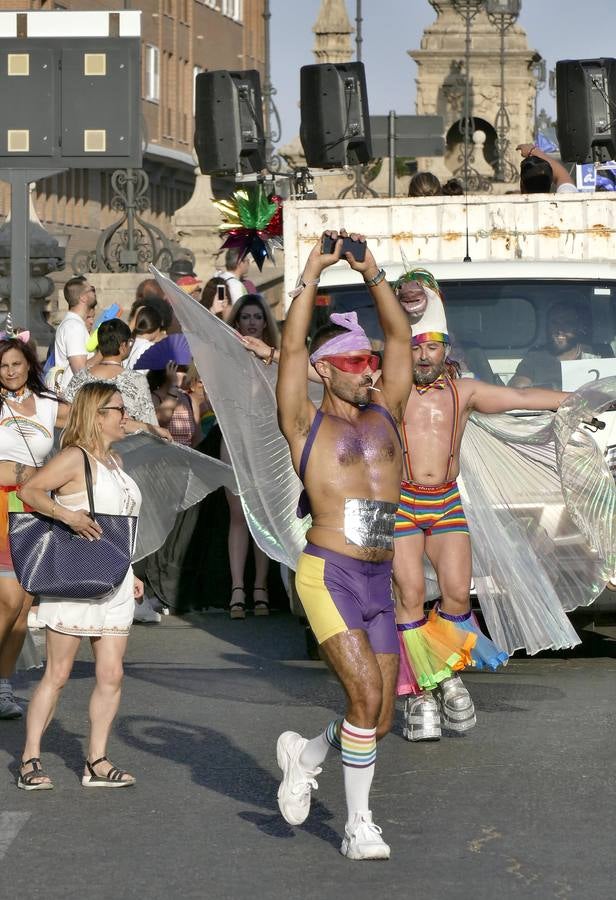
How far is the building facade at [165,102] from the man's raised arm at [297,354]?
174ft

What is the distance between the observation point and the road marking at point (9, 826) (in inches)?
270

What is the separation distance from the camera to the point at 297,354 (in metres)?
6.91

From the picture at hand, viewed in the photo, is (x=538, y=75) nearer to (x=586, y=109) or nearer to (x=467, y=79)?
(x=467, y=79)

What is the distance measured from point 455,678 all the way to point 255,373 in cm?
184

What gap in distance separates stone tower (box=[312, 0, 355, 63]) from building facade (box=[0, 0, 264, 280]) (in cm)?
588

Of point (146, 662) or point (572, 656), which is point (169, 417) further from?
point (572, 656)

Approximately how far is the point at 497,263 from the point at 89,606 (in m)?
4.75

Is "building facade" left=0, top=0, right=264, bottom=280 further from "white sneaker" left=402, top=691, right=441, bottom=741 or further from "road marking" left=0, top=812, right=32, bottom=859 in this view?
"road marking" left=0, top=812, right=32, bottom=859

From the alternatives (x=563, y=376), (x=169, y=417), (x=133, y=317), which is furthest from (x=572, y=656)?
(x=133, y=317)

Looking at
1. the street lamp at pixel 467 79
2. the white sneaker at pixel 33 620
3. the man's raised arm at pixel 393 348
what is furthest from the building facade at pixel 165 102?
the man's raised arm at pixel 393 348

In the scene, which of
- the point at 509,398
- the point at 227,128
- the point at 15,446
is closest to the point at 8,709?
the point at 15,446

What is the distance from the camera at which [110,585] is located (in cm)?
792

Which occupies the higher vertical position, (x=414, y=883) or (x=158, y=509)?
(x=158, y=509)

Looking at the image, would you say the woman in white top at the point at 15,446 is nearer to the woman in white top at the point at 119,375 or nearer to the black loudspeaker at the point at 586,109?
the woman in white top at the point at 119,375
